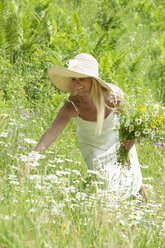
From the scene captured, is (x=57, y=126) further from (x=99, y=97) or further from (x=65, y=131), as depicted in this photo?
(x=65, y=131)

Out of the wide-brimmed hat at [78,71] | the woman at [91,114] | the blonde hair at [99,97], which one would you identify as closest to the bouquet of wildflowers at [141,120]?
the woman at [91,114]

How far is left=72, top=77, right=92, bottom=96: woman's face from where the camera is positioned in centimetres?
364

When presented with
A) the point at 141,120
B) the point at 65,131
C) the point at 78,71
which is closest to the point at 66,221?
the point at 141,120

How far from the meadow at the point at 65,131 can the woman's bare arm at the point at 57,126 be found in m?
0.16

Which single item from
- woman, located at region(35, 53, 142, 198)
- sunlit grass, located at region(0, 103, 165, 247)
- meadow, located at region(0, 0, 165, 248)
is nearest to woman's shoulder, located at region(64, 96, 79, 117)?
woman, located at region(35, 53, 142, 198)

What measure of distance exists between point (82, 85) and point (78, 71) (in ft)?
0.61

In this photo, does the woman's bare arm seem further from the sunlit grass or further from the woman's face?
the sunlit grass

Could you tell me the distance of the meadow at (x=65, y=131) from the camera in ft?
7.61

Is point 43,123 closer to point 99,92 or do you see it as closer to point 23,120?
point 23,120

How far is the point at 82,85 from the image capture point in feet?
11.9

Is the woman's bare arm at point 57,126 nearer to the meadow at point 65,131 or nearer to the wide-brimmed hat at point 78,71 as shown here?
the meadow at point 65,131

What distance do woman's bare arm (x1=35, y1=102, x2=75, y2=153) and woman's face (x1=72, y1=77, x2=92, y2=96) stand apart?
241mm

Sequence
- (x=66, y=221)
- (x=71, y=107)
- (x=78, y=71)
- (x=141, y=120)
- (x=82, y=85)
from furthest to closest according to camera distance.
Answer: (x=71, y=107), (x=82, y=85), (x=78, y=71), (x=141, y=120), (x=66, y=221)

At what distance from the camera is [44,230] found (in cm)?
221
